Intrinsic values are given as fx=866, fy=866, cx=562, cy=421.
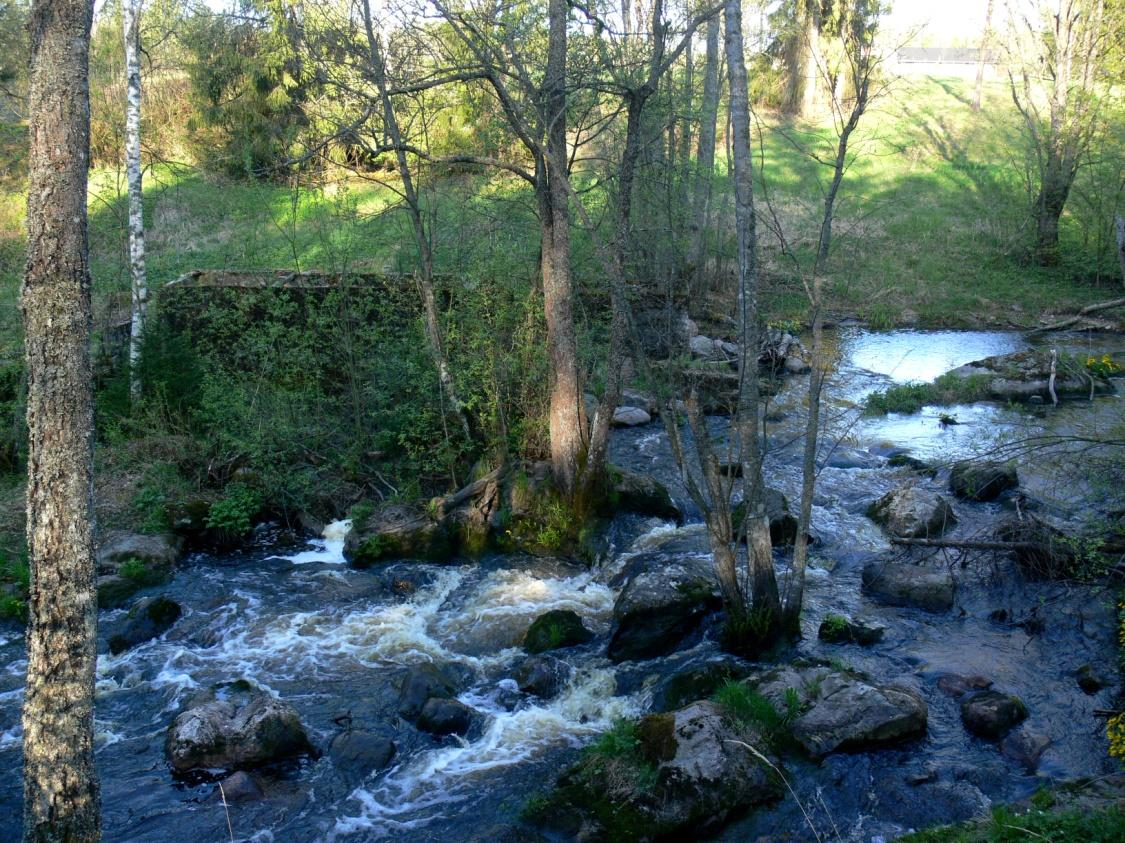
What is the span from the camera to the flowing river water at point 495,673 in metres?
6.68

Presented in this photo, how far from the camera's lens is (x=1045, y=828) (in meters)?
5.02

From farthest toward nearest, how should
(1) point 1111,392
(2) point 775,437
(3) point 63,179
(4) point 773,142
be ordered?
(4) point 773,142
(1) point 1111,392
(2) point 775,437
(3) point 63,179

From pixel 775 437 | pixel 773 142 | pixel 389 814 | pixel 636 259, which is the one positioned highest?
pixel 773 142

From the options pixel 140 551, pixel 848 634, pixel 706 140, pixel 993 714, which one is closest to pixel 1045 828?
pixel 993 714

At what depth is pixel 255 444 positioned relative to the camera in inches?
504

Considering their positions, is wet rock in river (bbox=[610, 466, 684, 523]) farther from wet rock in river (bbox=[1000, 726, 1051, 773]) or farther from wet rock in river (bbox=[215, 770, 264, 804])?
wet rock in river (bbox=[215, 770, 264, 804])

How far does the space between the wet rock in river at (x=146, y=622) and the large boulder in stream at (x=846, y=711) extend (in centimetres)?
665

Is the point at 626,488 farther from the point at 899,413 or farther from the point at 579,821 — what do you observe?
the point at 899,413

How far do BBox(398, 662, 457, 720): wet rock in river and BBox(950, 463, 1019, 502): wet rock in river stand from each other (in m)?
7.39

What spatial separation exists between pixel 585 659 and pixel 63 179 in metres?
6.37

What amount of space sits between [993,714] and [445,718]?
475 centimetres

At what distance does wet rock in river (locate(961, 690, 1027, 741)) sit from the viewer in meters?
7.31

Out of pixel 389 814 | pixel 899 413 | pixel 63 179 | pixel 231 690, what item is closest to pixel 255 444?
pixel 231 690

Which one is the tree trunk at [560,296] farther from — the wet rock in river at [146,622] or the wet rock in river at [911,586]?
the wet rock in river at [146,622]
